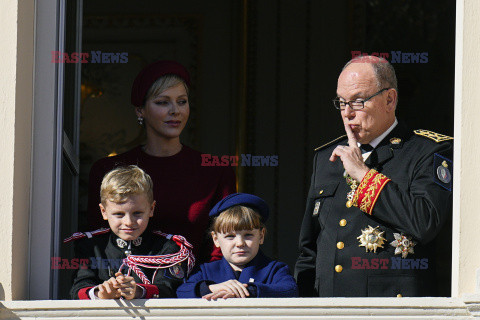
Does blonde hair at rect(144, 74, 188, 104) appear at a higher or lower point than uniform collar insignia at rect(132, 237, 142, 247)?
higher

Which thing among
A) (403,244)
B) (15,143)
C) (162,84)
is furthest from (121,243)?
(403,244)

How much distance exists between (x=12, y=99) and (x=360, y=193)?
148 centimetres

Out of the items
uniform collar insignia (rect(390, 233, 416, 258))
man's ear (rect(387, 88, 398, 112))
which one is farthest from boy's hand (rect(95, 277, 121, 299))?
man's ear (rect(387, 88, 398, 112))

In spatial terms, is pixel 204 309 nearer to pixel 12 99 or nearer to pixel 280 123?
pixel 12 99

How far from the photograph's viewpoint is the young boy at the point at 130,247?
536cm

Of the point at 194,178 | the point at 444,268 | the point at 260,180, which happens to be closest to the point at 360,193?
the point at 194,178

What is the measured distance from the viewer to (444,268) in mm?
10930

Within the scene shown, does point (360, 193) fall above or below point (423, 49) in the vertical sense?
below

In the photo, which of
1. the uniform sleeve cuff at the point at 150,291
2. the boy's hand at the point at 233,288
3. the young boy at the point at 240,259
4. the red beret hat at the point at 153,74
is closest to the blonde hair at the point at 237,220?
the young boy at the point at 240,259

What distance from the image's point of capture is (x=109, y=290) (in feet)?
16.8

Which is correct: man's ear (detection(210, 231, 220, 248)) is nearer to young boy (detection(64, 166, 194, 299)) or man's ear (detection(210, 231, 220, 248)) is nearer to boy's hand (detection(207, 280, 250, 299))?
young boy (detection(64, 166, 194, 299))

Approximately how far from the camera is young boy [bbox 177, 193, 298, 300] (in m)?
5.30

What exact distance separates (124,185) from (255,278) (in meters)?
0.68

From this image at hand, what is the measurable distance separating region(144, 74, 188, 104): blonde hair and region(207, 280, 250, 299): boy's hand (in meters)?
1.15
